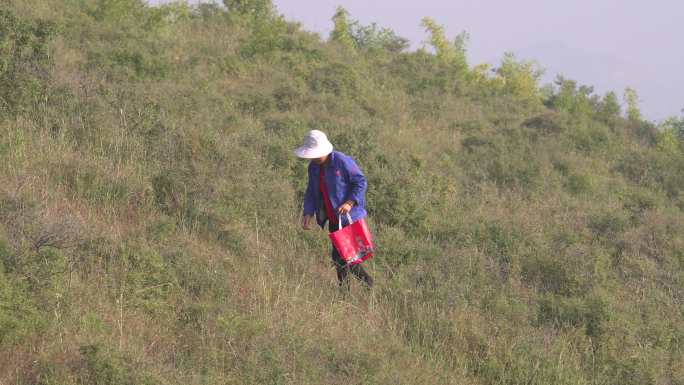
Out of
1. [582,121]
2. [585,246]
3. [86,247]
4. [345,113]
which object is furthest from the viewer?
[582,121]

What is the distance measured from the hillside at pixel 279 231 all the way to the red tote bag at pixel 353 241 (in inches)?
14.7

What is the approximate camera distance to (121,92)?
31.3ft

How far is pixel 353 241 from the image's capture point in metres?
6.16

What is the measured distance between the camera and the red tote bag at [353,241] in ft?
20.1

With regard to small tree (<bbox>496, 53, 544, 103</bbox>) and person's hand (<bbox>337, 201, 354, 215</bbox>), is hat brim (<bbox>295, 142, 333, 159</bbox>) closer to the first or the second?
person's hand (<bbox>337, 201, 354, 215</bbox>)

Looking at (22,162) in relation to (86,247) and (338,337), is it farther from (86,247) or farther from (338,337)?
(338,337)

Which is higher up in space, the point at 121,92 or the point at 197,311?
the point at 121,92

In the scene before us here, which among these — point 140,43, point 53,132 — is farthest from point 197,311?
point 140,43

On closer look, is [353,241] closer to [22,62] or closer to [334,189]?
[334,189]

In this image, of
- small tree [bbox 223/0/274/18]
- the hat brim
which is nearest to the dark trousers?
the hat brim

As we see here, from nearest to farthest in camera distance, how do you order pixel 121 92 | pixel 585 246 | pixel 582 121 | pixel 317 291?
pixel 317 291
pixel 585 246
pixel 121 92
pixel 582 121

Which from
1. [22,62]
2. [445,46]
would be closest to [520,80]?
[445,46]

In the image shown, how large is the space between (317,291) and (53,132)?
3804mm

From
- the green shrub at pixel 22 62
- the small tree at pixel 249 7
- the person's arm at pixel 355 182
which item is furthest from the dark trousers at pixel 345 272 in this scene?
the small tree at pixel 249 7
